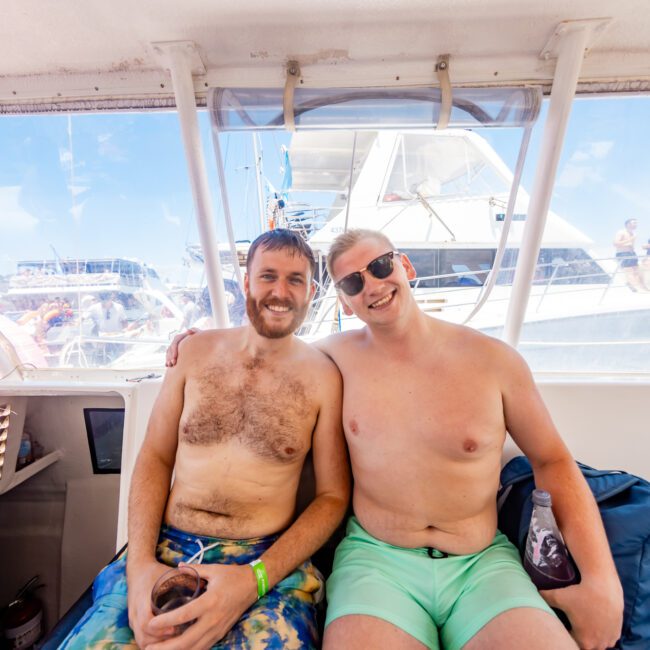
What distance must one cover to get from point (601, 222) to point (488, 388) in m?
1.74

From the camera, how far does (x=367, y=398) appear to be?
133 centimetres

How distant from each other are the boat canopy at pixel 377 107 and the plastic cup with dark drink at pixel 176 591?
5.50 ft

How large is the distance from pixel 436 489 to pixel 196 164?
5.48 ft

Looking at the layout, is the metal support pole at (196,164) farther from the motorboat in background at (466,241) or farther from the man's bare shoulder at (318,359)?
the man's bare shoulder at (318,359)

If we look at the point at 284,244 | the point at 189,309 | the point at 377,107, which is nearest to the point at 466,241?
the point at 377,107

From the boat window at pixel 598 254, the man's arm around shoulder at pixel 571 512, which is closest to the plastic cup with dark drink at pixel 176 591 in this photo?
the man's arm around shoulder at pixel 571 512

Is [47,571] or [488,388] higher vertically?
[488,388]

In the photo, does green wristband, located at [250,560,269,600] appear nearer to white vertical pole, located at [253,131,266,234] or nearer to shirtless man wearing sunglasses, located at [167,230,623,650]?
shirtless man wearing sunglasses, located at [167,230,623,650]

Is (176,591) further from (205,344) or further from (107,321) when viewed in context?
(107,321)

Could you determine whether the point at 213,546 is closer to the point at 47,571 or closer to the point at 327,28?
the point at 47,571

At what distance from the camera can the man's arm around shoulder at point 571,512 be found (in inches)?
39.3

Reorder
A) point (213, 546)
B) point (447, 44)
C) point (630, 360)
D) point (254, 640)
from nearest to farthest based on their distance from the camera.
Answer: point (254, 640), point (213, 546), point (447, 44), point (630, 360)

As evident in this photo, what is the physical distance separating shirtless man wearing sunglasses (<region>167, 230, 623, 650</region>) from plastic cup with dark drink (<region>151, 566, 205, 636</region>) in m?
0.41

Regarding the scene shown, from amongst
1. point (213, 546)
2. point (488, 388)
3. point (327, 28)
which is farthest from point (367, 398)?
point (327, 28)
